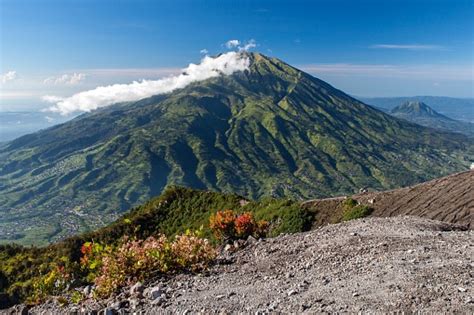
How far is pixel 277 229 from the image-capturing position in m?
29.2

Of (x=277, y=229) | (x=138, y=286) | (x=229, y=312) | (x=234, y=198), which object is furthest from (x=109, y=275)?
(x=234, y=198)

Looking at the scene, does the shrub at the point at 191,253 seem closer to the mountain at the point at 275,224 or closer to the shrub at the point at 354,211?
the mountain at the point at 275,224

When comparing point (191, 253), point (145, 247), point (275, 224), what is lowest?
point (275, 224)

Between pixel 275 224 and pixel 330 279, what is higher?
pixel 330 279

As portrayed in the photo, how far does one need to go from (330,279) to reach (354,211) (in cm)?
1875

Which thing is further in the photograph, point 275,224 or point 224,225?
point 275,224

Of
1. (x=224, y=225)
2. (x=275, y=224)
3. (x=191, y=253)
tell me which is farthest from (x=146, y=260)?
(x=275, y=224)

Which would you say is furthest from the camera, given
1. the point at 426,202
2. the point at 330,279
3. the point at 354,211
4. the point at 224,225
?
the point at 354,211

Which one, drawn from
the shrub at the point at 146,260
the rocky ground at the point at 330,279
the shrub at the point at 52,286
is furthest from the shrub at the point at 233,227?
the shrub at the point at 52,286

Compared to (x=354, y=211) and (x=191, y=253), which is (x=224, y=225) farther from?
(x=354, y=211)

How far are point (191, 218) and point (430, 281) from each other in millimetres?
32496

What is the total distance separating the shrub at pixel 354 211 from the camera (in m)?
Answer: 27.4

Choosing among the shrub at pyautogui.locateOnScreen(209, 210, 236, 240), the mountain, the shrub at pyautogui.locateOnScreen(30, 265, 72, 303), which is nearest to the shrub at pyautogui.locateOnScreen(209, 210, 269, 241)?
the shrub at pyautogui.locateOnScreen(209, 210, 236, 240)

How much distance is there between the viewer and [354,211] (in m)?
28.2
